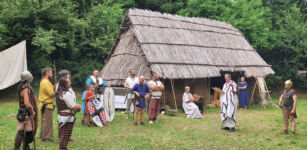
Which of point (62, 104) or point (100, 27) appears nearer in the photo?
point (62, 104)

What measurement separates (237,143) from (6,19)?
13.7 metres

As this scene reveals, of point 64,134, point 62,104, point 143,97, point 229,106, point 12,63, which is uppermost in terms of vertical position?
point 12,63

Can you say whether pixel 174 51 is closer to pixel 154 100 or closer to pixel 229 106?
pixel 154 100

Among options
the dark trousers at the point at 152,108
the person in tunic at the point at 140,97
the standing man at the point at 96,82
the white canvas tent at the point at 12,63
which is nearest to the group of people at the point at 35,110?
the person in tunic at the point at 140,97

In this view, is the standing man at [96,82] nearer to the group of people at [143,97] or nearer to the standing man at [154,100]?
the group of people at [143,97]

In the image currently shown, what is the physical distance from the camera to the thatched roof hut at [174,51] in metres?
12.3

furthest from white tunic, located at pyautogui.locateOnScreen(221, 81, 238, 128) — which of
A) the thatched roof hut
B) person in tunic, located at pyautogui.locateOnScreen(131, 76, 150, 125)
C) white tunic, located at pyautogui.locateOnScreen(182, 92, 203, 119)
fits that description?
the thatched roof hut

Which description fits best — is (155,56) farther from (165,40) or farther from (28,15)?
(28,15)

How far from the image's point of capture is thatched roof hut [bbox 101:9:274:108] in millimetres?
12270

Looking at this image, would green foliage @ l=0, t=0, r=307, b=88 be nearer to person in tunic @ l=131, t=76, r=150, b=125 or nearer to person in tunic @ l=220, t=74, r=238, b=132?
person in tunic @ l=131, t=76, r=150, b=125

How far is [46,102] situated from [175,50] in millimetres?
8375

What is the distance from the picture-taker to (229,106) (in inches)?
306

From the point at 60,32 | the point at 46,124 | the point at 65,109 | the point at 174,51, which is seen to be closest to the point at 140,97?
the point at 46,124

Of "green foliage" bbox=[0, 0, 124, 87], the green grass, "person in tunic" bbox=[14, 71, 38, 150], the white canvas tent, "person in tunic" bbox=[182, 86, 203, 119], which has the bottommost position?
the green grass
